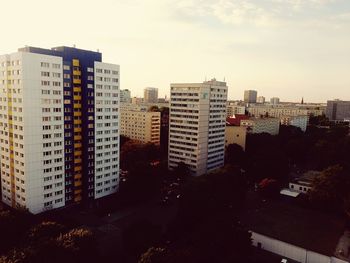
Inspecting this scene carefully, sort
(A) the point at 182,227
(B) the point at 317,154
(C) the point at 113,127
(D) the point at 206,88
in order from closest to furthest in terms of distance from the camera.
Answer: (A) the point at 182,227, (C) the point at 113,127, (D) the point at 206,88, (B) the point at 317,154

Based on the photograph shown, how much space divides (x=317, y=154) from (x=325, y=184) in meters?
42.5

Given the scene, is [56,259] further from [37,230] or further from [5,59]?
[5,59]

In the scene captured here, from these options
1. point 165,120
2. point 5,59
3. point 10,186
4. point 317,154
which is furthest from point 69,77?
point 165,120

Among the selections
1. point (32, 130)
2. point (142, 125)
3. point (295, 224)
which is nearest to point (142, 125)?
point (142, 125)

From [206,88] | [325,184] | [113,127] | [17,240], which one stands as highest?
[206,88]

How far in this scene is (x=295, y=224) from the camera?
4881 cm

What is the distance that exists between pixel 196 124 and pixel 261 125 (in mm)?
63049

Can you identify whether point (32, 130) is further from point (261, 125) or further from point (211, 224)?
point (261, 125)

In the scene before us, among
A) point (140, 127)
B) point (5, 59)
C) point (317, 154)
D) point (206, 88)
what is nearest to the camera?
point (5, 59)

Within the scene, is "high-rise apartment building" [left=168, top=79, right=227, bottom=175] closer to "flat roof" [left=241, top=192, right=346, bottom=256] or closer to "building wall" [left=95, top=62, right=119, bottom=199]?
"flat roof" [left=241, top=192, right=346, bottom=256]

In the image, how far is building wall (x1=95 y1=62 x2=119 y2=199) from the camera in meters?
56.7

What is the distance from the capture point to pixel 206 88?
77.2 metres

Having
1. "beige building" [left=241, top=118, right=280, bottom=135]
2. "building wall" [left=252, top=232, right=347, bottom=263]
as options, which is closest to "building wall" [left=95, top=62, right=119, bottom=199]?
"building wall" [left=252, top=232, right=347, bottom=263]

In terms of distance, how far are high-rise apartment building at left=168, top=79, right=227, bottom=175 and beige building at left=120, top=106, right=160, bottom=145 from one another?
2887 centimetres
